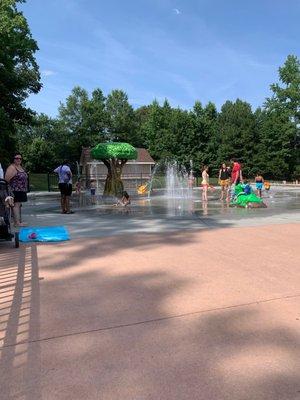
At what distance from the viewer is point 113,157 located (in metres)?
24.5

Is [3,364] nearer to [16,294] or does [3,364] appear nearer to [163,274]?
[16,294]

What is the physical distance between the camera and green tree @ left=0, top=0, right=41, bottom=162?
27483 millimetres

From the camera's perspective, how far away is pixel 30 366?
3.55m

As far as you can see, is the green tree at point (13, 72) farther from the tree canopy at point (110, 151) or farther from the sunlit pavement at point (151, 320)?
the sunlit pavement at point (151, 320)

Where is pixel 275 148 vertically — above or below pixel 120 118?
below

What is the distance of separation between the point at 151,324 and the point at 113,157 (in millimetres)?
20492

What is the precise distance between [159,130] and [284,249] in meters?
64.6

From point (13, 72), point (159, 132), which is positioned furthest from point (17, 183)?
point (159, 132)

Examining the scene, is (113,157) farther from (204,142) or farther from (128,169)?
(204,142)

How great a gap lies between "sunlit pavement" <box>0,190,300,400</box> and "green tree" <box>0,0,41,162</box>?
69.4 feet

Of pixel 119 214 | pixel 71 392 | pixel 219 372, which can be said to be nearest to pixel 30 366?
pixel 71 392

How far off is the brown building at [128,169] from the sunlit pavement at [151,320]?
1750 inches

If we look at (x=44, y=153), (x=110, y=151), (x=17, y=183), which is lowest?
(x=17, y=183)

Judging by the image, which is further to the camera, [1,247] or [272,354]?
[1,247]
